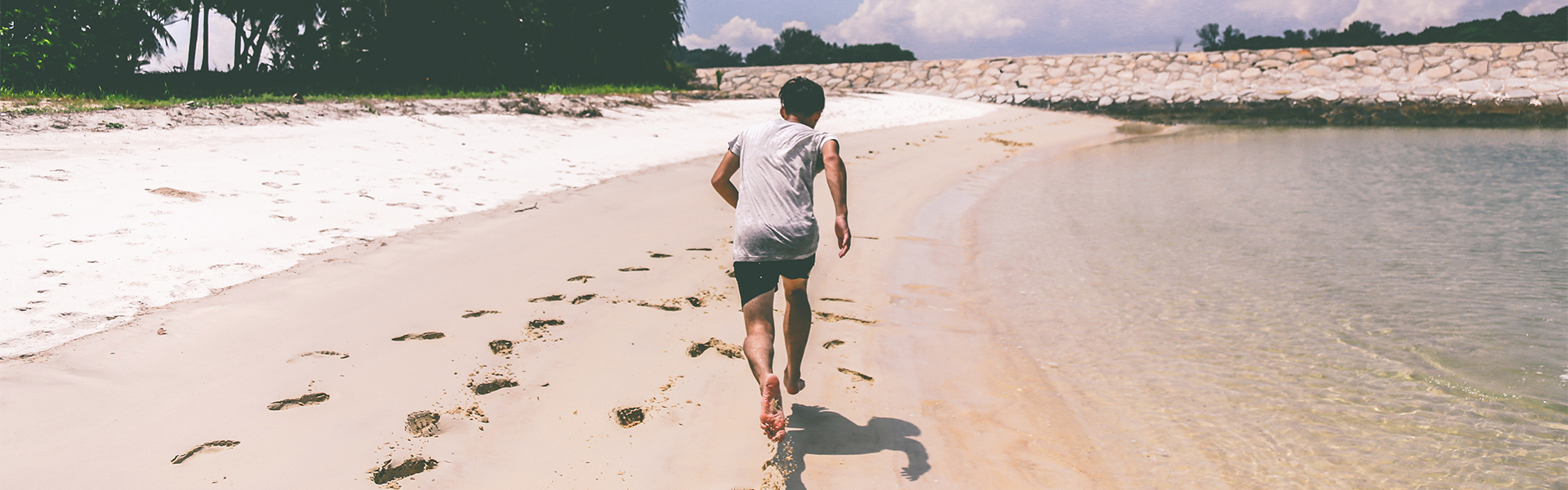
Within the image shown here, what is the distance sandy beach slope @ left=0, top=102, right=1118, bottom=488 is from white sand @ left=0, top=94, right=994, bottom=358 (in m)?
0.36

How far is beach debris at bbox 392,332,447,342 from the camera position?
3926 mm

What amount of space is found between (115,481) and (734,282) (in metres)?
3.33

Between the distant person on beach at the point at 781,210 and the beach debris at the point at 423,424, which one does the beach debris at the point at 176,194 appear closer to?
the beach debris at the point at 423,424

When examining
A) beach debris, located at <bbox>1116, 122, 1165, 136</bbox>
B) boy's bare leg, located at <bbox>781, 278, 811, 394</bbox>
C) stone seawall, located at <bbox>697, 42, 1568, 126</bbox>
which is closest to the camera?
boy's bare leg, located at <bbox>781, 278, 811, 394</bbox>

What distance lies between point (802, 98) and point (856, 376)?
4.92 feet

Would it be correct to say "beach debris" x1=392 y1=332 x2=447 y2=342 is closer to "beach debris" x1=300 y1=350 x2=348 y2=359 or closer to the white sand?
"beach debris" x1=300 y1=350 x2=348 y2=359

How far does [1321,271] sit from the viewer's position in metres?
Answer: 6.57

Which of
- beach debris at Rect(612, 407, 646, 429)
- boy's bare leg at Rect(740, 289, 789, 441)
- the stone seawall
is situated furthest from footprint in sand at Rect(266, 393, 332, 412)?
the stone seawall

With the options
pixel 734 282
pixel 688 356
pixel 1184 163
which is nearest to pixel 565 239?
pixel 734 282

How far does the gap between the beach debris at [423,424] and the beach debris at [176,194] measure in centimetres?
424

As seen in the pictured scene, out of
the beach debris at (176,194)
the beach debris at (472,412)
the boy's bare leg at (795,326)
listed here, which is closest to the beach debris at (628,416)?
the beach debris at (472,412)

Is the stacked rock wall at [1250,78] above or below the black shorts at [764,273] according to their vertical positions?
above

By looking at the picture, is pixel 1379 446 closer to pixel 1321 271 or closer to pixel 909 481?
pixel 909 481

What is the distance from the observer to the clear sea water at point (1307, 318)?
3.45 metres
